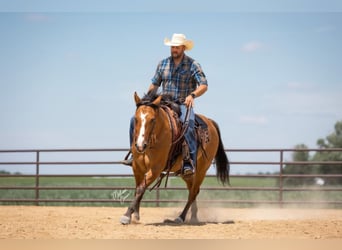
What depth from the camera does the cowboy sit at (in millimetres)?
6719

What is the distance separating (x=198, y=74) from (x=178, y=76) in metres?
0.24

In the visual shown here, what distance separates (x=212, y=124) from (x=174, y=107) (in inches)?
46.5

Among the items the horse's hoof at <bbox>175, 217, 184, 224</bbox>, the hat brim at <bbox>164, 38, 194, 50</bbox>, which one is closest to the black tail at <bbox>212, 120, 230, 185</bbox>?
the horse's hoof at <bbox>175, 217, 184, 224</bbox>

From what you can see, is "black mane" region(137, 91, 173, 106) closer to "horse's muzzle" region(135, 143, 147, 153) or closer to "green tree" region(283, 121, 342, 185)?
"horse's muzzle" region(135, 143, 147, 153)

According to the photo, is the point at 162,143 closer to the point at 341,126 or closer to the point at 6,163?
the point at 6,163

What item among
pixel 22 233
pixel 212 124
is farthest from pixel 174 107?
pixel 22 233

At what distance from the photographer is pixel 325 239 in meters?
5.48

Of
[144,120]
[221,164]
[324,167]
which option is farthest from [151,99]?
[324,167]

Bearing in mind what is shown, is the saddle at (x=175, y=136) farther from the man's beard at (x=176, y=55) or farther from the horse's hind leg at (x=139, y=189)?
the man's beard at (x=176, y=55)

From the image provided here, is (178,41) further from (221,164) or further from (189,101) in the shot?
(221,164)

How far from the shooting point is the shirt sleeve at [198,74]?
6.81 meters

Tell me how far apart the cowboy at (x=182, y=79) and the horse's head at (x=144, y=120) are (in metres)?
0.70

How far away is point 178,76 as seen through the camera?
688 cm

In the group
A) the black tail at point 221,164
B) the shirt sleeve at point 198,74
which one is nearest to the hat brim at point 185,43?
the shirt sleeve at point 198,74
